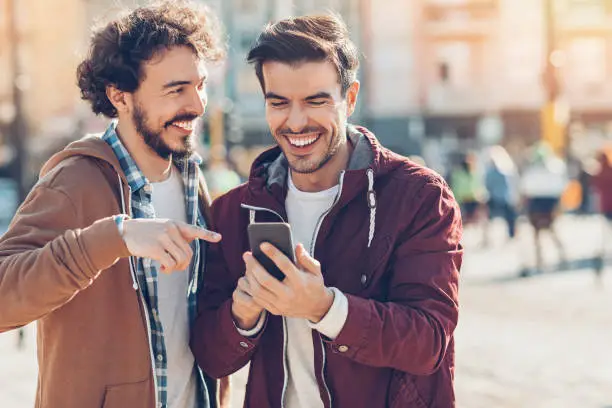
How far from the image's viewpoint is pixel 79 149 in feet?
8.81

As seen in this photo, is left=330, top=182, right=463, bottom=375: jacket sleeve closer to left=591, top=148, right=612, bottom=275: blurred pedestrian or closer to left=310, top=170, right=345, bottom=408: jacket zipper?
left=310, top=170, right=345, bottom=408: jacket zipper

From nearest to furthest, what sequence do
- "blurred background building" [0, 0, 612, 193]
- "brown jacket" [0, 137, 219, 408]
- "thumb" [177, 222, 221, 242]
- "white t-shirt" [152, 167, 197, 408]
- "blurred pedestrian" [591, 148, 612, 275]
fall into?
"thumb" [177, 222, 221, 242]
"brown jacket" [0, 137, 219, 408]
"white t-shirt" [152, 167, 197, 408]
"blurred pedestrian" [591, 148, 612, 275]
"blurred background building" [0, 0, 612, 193]

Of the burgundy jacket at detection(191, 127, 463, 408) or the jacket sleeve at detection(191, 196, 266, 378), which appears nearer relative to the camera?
the burgundy jacket at detection(191, 127, 463, 408)

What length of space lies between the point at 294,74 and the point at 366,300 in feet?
2.18

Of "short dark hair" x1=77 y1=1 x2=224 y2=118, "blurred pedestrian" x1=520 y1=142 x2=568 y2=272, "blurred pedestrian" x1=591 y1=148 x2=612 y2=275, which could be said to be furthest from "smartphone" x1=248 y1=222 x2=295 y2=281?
"blurred pedestrian" x1=520 y1=142 x2=568 y2=272

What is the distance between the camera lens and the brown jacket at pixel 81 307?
2.45m

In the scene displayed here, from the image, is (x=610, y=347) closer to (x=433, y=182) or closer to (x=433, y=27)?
(x=433, y=182)

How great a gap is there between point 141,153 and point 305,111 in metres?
0.62

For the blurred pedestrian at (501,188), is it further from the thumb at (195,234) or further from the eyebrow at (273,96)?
the thumb at (195,234)

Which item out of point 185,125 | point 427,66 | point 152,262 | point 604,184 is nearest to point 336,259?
point 152,262

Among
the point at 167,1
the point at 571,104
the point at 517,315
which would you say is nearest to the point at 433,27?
the point at 571,104

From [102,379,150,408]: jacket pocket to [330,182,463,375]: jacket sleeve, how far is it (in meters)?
0.62

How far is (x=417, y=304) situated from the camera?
7.98ft

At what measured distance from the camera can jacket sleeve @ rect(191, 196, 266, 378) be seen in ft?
8.39
